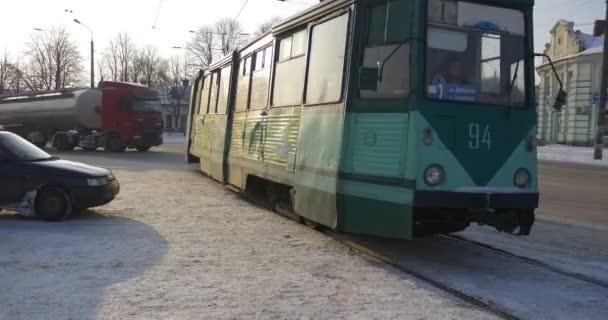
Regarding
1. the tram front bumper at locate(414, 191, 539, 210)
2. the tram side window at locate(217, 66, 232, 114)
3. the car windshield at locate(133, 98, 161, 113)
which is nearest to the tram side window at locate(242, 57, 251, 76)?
the tram side window at locate(217, 66, 232, 114)

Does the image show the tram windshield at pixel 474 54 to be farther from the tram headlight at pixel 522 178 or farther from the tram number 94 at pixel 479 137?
the tram headlight at pixel 522 178

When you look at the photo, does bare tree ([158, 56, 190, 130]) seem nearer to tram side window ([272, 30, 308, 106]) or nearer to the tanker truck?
the tanker truck

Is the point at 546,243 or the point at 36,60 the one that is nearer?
the point at 546,243

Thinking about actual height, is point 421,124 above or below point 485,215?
above

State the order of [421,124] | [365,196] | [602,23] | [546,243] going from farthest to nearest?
[602,23]
[546,243]
[365,196]
[421,124]

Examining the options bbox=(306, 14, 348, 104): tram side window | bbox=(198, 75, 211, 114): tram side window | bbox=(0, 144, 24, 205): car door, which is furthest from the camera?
bbox=(198, 75, 211, 114): tram side window

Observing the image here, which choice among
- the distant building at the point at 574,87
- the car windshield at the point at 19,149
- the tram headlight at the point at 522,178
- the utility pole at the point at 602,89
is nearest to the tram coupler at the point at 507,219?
the tram headlight at the point at 522,178

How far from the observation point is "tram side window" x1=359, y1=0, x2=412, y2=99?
6125 mm

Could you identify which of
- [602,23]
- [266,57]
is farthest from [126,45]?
[266,57]

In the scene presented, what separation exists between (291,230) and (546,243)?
11.3 ft

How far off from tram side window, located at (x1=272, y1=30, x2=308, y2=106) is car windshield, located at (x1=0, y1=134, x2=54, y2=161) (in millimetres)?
3763

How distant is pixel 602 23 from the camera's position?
2897 cm

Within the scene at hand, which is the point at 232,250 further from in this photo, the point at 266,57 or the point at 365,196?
the point at 266,57

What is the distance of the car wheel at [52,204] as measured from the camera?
8.56m
